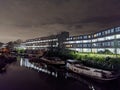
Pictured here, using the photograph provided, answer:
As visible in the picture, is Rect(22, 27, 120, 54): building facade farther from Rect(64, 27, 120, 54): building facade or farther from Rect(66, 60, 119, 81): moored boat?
Rect(66, 60, 119, 81): moored boat

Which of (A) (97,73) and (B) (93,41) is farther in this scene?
(B) (93,41)

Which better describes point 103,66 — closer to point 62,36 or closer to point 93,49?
point 93,49

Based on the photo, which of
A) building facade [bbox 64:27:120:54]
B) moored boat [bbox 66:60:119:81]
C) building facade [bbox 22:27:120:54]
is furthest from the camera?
building facade [bbox 22:27:120:54]

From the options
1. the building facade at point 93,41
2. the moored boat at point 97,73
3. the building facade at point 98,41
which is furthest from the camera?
the building facade at point 93,41

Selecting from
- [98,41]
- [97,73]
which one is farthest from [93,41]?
[97,73]

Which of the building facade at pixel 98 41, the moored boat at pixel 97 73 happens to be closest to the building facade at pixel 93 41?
the building facade at pixel 98 41

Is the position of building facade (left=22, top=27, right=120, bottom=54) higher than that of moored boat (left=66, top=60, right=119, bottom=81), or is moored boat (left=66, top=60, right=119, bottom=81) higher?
building facade (left=22, top=27, right=120, bottom=54)

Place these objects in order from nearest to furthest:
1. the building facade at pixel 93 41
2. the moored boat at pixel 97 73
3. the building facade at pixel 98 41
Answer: the moored boat at pixel 97 73 < the building facade at pixel 98 41 < the building facade at pixel 93 41

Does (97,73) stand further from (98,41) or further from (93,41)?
(93,41)

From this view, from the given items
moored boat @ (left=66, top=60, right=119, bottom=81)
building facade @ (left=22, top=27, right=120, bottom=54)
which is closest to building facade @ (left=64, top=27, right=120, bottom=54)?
building facade @ (left=22, top=27, right=120, bottom=54)

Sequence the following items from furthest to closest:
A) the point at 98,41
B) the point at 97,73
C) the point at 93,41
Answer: the point at 93,41 → the point at 98,41 → the point at 97,73

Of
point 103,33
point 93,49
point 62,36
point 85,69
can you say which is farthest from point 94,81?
point 62,36

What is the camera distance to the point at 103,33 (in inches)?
4326

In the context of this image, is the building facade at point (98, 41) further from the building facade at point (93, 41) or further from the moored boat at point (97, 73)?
the moored boat at point (97, 73)
